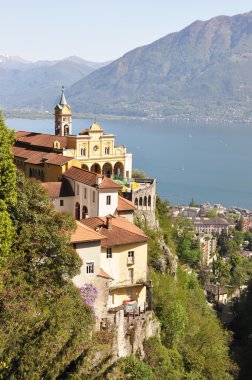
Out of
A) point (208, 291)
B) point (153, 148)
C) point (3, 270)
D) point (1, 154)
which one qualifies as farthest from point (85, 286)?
point (153, 148)

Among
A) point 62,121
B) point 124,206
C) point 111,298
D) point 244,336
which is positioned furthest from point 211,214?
point 111,298

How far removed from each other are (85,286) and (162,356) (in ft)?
16.2

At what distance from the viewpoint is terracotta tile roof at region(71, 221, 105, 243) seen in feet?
64.5

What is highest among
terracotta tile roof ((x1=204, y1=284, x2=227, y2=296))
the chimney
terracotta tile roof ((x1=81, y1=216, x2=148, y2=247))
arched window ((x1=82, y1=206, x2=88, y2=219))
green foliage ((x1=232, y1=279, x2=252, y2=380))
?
the chimney

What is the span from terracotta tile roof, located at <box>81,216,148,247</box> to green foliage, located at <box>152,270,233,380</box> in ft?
12.4

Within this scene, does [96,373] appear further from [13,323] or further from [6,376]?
[13,323]

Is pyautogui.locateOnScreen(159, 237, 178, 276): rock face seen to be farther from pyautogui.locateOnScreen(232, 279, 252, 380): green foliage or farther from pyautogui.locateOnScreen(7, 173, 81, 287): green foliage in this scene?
pyautogui.locateOnScreen(7, 173, 81, 287): green foliage

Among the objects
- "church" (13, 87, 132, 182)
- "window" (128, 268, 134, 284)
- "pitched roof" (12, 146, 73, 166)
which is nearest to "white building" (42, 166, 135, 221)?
"pitched roof" (12, 146, 73, 166)

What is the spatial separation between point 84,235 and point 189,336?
970 centimetres

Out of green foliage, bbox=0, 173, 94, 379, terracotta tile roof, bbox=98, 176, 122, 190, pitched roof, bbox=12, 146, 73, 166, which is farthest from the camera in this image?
pitched roof, bbox=12, 146, 73, 166

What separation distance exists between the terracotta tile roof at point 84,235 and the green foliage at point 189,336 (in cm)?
612

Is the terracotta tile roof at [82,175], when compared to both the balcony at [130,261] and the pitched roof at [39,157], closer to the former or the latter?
the pitched roof at [39,157]

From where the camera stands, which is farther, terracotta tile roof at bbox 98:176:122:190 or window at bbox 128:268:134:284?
terracotta tile roof at bbox 98:176:122:190

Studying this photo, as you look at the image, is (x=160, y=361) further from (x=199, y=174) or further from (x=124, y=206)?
(x=199, y=174)
